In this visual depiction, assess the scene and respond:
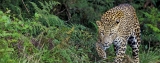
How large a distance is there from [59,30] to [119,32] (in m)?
1.26

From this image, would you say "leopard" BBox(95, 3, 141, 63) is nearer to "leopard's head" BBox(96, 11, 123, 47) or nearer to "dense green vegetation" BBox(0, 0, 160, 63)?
"leopard's head" BBox(96, 11, 123, 47)


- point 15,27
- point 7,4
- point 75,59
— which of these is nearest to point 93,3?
point 7,4

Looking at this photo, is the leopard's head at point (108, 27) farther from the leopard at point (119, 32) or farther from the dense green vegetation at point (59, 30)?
the dense green vegetation at point (59, 30)

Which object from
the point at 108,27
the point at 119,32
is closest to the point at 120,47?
the point at 119,32

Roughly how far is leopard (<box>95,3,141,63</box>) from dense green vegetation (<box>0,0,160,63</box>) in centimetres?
23

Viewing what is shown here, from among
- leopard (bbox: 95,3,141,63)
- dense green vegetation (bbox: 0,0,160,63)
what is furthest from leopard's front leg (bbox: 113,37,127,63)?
dense green vegetation (bbox: 0,0,160,63)

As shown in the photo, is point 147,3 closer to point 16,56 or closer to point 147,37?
point 147,37

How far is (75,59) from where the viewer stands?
8.45 metres

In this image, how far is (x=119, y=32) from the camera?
9539 mm

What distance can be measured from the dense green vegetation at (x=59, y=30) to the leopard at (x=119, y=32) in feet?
0.75

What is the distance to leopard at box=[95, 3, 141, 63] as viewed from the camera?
9.19 meters

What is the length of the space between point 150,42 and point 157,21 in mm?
569

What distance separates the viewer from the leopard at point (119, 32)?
9.19m

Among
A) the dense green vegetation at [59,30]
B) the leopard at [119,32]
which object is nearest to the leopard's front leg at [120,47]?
the leopard at [119,32]
